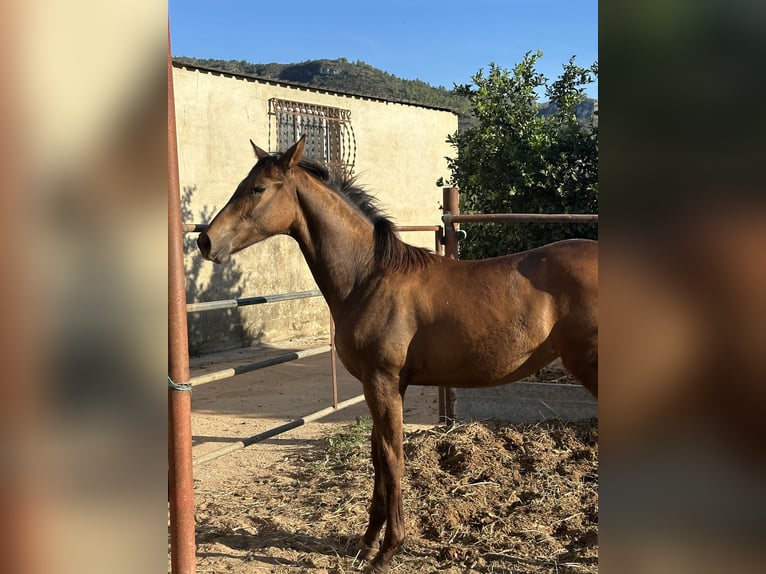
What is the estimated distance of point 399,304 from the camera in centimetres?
300

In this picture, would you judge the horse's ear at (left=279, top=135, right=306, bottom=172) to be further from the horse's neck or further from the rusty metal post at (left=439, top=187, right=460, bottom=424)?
the rusty metal post at (left=439, top=187, right=460, bottom=424)

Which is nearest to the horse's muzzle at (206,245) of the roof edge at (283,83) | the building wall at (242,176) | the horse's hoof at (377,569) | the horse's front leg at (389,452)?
the horse's front leg at (389,452)

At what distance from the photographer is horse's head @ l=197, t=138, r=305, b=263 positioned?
2.96 meters

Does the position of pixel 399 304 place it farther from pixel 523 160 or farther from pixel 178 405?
pixel 523 160

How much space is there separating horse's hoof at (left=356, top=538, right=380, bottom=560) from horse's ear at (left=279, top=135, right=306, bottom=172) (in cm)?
180

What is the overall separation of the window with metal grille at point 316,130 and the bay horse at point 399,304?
706 cm

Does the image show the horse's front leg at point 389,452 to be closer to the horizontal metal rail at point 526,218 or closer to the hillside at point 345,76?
the horizontal metal rail at point 526,218

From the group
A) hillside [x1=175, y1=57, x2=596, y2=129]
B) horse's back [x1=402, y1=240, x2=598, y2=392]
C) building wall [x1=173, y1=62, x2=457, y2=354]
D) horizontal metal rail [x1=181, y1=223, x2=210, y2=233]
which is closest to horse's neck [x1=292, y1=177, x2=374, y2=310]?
horse's back [x1=402, y1=240, x2=598, y2=392]

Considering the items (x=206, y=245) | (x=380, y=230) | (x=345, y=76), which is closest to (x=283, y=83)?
(x=380, y=230)
